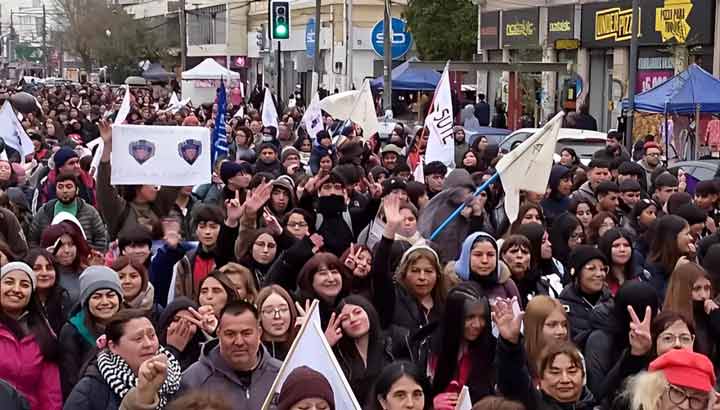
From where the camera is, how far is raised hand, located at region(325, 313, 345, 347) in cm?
630

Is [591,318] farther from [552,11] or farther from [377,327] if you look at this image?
[552,11]

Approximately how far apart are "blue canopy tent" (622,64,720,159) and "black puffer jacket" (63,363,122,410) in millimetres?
17663

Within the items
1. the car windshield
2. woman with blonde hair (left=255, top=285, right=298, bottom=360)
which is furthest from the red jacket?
the car windshield

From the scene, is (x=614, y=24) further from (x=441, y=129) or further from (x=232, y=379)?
(x=232, y=379)

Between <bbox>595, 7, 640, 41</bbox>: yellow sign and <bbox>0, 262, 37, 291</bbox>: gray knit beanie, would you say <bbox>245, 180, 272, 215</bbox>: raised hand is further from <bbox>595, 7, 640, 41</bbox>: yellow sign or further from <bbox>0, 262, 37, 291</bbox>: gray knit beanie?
<bbox>595, 7, 640, 41</bbox>: yellow sign

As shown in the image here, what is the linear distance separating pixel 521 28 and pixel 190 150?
108 ft

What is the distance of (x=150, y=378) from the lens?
507cm

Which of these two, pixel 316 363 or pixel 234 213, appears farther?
pixel 234 213

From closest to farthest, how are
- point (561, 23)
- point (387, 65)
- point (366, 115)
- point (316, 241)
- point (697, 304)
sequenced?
point (697, 304), point (316, 241), point (366, 115), point (387, 65), point (561, 23)

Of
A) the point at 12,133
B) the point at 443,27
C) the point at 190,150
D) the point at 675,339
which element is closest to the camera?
the point at 675,339

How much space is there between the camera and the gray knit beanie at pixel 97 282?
21.2 ft

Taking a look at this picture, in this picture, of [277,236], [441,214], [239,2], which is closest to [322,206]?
[441,214]

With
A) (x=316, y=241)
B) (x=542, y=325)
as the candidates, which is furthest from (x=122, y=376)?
(x=316, y=241)

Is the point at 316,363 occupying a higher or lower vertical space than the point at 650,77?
lower
